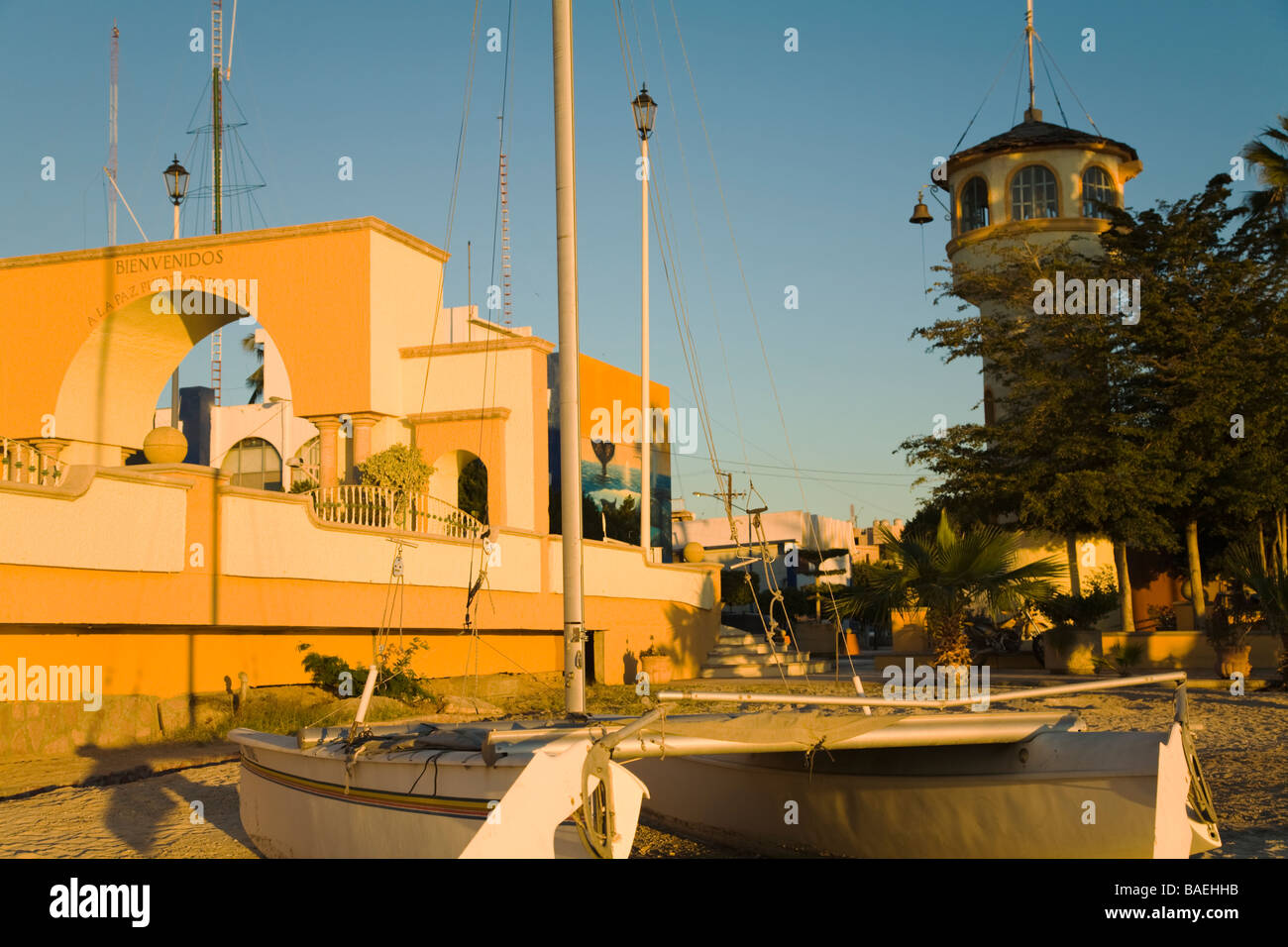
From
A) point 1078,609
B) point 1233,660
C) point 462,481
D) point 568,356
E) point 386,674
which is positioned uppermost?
point 462,481

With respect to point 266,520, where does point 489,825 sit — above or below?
below

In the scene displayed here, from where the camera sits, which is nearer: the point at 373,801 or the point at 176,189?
the point at 373,801

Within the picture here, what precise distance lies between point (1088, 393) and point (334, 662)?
64.5 feet

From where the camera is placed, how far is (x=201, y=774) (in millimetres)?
13547

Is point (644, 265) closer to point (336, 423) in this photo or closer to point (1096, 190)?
point (336, 423)

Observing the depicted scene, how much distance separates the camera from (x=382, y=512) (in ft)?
66.0

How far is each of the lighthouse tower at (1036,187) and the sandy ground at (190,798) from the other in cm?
2419

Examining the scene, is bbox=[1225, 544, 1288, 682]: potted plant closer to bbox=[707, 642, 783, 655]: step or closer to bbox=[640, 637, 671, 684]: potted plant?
bbox=[640, 637, 671, 684]: potted plant

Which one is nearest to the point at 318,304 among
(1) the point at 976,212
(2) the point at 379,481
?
(2) the point at 379,481

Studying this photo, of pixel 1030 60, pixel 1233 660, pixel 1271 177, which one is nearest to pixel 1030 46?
pixel 1030 60

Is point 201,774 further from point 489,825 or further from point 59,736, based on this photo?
point 489,825

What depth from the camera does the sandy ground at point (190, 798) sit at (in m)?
9.69

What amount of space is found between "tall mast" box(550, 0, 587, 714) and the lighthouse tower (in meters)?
28.1

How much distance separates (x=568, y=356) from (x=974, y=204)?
32771mm
